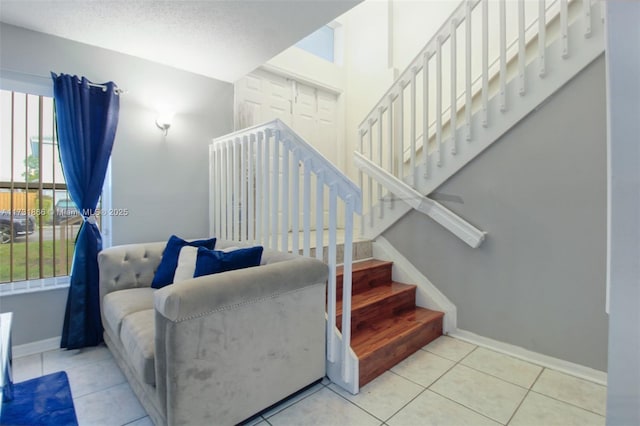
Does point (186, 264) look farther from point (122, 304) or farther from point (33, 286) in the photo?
point (33, 286)

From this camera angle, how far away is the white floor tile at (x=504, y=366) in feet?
6.70

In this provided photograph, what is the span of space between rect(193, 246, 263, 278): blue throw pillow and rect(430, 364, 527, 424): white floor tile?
4.43 ft

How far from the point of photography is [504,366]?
7.20 feet

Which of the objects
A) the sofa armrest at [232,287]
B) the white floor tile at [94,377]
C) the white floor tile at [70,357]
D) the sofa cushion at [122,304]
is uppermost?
the sofa armrest at [232,287]

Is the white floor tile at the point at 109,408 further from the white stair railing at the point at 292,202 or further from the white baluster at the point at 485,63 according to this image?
the white baluster at the point at 485,63

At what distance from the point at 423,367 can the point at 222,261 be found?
59.9 inches

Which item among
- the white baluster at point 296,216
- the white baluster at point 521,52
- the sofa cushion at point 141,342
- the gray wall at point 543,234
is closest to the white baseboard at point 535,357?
the gray wall at point 543,234

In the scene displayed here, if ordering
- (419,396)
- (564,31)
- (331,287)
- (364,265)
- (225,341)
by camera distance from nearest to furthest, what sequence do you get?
(225,341)
(419,396)
(331,287)
(564,31)
(364,265)

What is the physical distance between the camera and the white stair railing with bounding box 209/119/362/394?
196cm

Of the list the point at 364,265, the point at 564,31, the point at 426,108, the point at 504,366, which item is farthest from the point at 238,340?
the point at 564,31

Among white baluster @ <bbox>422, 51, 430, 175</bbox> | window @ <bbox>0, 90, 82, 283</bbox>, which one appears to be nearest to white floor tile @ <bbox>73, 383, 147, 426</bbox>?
window @ <bbox>0, 90, 82, 283</bbox>

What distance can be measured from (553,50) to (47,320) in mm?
4148

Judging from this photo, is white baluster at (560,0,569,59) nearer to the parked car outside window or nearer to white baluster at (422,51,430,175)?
white baluster at (422,51,430,175)

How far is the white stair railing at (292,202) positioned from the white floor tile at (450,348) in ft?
2.77
